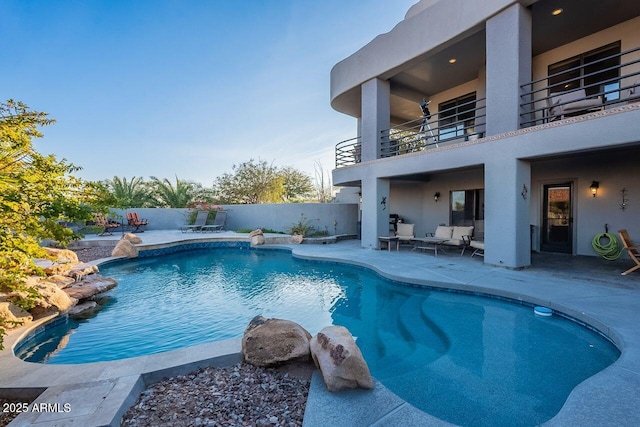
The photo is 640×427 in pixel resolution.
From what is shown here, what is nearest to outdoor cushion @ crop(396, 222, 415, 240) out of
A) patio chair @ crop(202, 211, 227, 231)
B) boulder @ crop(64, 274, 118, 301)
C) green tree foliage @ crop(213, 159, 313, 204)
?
boulder @ crop(64, 274, 118, 301)

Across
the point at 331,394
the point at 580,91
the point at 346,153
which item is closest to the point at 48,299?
the point at 331,394

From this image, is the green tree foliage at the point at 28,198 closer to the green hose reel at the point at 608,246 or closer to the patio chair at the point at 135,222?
the green hose reel at the point at 608,246

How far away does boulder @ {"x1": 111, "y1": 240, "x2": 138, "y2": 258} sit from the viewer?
32.8 feet

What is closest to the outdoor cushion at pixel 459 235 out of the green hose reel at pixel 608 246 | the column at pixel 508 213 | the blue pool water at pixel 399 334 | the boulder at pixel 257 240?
the column at pixel 508 213

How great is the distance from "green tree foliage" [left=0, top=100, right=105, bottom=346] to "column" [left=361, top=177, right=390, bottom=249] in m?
8.63

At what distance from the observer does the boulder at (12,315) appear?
4027 mm

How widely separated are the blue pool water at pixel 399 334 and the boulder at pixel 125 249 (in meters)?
2.51

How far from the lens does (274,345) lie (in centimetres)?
311

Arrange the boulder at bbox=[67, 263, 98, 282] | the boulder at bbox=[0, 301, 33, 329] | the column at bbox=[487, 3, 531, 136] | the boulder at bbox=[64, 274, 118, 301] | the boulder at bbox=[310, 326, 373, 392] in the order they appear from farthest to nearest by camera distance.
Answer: the column at bbox=[487, 3, 531, 136] < the boulder at bbox=[67, 263, 98, 282] < the boulder at bbox=[64, 274, 118, 301] < the boulder at bbox=[0, 301, 33, 329] < the boulder at bbox=[310, 326, 373, 392]

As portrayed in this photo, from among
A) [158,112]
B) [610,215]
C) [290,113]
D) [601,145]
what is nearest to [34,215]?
[601,145]

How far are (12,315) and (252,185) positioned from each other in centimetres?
1893

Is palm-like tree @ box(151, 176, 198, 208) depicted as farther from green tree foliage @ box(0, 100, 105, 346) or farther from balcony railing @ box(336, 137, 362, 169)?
green tree foliage @ box(0, 100, 105, 346)

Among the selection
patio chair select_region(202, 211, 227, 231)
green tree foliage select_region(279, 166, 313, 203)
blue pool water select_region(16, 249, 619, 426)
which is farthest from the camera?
green tree foliage select_region(279, 166, 313, 203)

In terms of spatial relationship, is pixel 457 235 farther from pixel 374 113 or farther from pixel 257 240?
pixel 257 240
